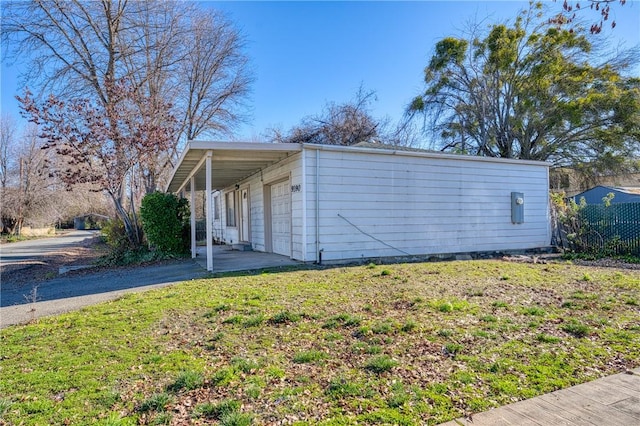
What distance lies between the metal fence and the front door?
11.4m

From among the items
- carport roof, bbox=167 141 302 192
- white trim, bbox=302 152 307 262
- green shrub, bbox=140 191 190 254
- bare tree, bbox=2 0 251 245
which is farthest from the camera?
bare tree, bbox=2 0 251 245

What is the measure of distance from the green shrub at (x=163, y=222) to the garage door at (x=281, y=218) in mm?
3236

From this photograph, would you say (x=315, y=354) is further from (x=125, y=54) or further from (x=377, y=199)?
(x=125, y=54)

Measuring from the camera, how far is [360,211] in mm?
9344

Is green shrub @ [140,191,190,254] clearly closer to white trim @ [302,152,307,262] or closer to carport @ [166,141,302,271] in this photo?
carport @ [166,141,302,271]

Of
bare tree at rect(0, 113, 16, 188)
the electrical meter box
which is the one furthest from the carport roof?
bare tree at rect(0, 113, 16, 188)

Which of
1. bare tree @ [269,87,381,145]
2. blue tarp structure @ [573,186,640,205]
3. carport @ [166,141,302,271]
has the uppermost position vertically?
bare tree @ [269,87,381,145]

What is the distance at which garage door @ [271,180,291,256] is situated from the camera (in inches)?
408

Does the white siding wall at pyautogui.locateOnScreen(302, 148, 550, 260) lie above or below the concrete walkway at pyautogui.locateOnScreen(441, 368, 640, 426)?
above

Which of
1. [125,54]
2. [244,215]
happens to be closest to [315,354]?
[244,215]

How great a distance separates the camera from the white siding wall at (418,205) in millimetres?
9023

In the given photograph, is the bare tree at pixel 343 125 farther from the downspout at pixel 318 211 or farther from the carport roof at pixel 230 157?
the downspout at pixel 318 211

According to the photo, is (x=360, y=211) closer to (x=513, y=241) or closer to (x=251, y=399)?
(x=513, y=241)

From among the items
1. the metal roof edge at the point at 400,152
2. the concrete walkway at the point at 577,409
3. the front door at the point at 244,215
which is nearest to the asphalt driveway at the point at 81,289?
the metal roof edge at the point at 400,152
